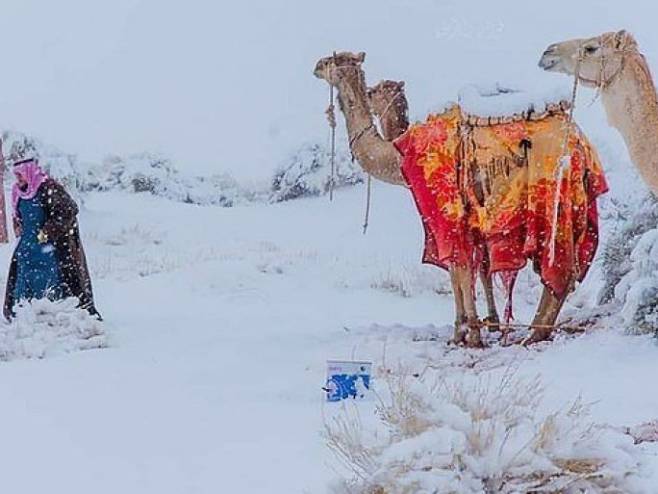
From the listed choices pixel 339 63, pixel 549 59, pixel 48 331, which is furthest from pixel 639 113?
pixel 48 331

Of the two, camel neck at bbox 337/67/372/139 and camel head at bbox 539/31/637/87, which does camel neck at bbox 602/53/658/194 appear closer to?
camel head at bbox 539/31/637/87

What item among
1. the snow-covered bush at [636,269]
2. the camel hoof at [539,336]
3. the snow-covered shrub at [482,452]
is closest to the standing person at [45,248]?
the camel hoof at [539,336]

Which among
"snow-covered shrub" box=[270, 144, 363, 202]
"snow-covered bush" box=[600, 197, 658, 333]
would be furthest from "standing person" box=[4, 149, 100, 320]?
"snow-covered bush" box=[600, 197, 658, 333]

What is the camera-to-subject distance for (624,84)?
3916 millimetres

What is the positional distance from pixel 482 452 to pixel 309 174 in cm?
230

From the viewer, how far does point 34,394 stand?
3.68 metres

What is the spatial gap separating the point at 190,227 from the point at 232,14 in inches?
37.1

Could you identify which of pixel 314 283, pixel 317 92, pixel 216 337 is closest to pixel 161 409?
pixel 216 337

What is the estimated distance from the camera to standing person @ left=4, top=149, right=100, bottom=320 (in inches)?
187

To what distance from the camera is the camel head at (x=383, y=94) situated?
4496mm

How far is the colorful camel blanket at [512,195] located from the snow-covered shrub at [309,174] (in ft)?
1.47

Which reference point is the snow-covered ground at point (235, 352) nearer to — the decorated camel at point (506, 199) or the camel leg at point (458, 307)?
the camel leg at point (458, 307)

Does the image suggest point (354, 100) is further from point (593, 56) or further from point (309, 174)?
point (593, 56)

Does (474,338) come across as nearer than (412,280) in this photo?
Yes
